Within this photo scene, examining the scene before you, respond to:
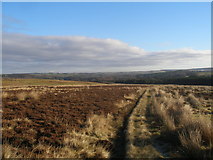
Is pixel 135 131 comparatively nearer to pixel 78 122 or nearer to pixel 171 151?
pixel 171 151

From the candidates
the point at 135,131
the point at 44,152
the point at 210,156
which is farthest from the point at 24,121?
the point at 210,156

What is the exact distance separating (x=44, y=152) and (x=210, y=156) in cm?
598

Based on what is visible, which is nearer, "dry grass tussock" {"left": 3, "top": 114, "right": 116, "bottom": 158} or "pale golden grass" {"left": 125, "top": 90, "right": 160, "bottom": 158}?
"dry grass tussock" {"left": 3, "top": 114, "right": 116, "bottom": 158}

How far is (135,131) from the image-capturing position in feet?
25.0

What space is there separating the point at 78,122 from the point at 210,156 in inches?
285

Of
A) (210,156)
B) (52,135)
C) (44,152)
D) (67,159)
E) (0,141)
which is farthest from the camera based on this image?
(52,135)

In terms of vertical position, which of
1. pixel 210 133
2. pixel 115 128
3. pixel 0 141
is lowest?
pixel 115 128

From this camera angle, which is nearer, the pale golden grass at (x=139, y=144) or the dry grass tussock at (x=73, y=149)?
the dry grass tussock at (x=73, y=149)

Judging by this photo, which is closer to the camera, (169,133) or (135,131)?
(169,133)

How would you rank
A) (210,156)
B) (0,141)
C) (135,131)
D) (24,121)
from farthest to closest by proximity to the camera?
1. (24,121)
2. (135,131)
3. (0,141)
4. (210,156)

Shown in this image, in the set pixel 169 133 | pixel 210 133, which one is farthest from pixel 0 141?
pixel 210 133

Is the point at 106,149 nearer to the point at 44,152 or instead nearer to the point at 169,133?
the point at 44,152

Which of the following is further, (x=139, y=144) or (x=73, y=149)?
(x=139, y=144)

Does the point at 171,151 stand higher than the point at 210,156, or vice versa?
the point at 210,156
